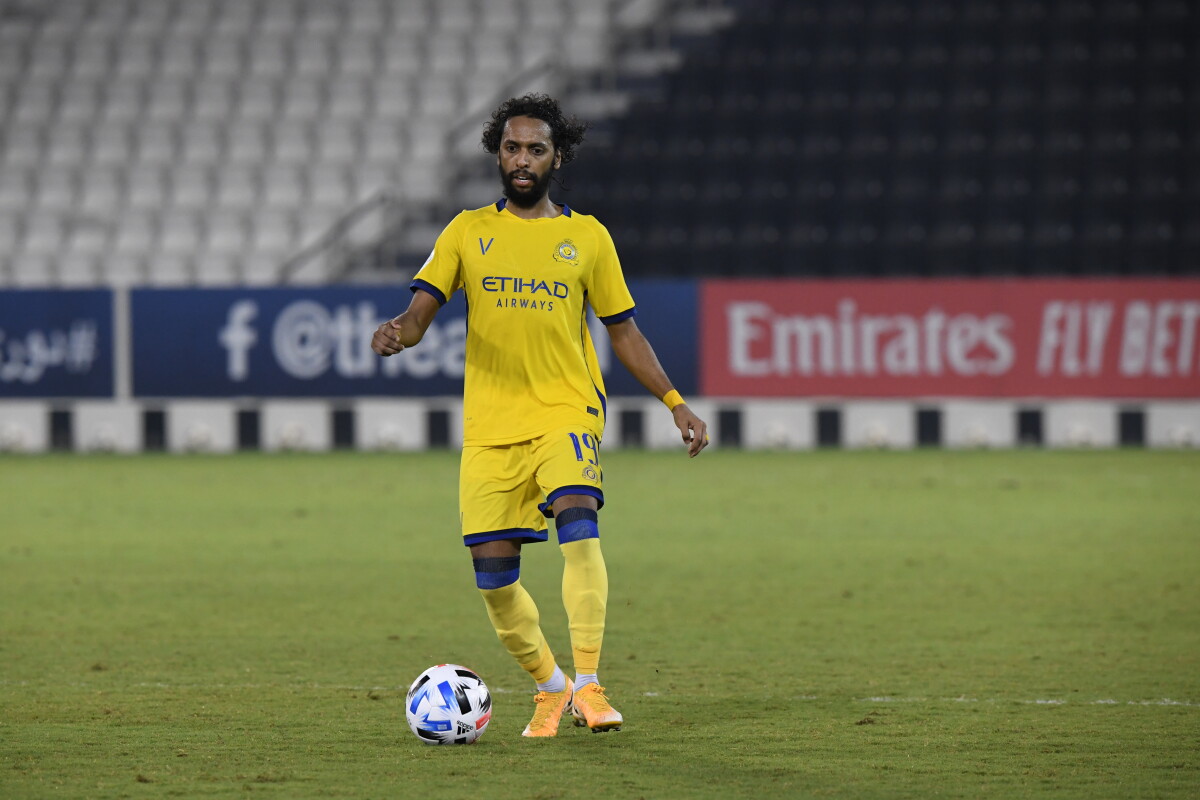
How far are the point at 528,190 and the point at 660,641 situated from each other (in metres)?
3.02

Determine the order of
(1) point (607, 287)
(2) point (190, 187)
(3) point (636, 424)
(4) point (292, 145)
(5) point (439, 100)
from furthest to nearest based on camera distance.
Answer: (4) point (292, 145) < (5) point (439, 100) < (2) point (190, 187) < (3) point (636, 424) < (1) point (607, 287)

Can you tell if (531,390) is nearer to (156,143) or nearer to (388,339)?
(388,339)

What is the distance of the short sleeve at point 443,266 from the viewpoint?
6215 mm

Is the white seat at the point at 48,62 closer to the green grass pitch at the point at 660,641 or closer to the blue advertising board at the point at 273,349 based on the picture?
the blue advertising board at the point at 273,349

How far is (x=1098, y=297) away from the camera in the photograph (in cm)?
2041

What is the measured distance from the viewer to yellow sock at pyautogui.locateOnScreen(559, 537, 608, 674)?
238 inches

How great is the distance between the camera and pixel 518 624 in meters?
6.23

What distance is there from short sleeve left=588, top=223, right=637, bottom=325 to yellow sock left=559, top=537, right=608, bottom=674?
0.81 metres

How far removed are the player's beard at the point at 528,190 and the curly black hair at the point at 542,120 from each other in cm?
12

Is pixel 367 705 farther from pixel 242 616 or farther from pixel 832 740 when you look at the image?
pixel 242 616

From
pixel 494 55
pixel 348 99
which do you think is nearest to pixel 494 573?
pixel 494 55

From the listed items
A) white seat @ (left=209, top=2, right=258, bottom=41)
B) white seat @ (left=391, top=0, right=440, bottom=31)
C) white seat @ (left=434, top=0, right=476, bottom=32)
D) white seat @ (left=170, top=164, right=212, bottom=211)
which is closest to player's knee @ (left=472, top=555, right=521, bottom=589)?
white seat @ (left=170, top=164, right=212, bottom=211)

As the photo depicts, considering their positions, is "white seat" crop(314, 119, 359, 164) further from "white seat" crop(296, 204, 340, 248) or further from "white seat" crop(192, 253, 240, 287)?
"white seat" crop(192, 253, 240, 287)

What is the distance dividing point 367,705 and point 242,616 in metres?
2.76
